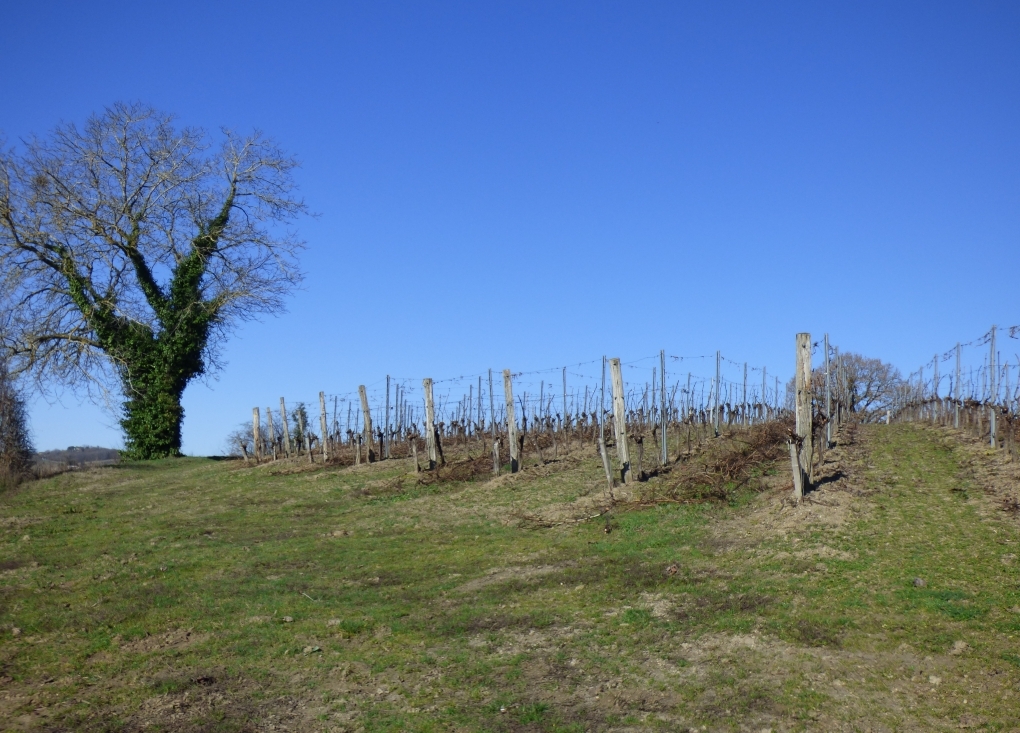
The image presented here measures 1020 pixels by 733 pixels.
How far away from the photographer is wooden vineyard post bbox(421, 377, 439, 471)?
2120 centimetres

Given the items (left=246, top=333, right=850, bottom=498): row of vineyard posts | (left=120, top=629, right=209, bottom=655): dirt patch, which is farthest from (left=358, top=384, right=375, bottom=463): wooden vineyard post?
(left=120, top=629, right=209, bottom=655): dirt patch

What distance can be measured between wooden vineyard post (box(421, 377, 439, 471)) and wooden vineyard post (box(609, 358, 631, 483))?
230 inches

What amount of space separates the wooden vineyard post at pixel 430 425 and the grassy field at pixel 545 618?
4.89 metres

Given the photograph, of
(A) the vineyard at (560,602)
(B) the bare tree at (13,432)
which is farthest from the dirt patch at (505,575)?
(B) the bare tree at (13,432)

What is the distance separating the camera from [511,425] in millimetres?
19547

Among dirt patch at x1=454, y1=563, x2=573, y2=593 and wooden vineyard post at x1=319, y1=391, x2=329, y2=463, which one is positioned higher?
wooden vineyard post at x1=319, y1=391, x2=329, y2=463

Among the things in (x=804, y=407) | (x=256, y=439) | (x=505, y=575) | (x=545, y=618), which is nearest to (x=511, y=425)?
(x=804, y=407)

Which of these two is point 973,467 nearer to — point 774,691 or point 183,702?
point 774,691

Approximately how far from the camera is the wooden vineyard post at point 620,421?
53.4ft

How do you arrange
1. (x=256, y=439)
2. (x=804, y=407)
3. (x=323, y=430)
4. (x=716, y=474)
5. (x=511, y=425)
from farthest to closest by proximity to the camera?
(x=256, y=439) → (x=323, y=430) → (x=511, y=425) → (x=716, y=474) → (x=804, y=407)

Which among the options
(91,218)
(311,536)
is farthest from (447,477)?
(91,218)

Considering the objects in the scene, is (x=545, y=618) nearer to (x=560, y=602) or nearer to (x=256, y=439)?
(x=560, y=602)

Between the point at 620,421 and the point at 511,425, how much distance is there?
371 centimetres

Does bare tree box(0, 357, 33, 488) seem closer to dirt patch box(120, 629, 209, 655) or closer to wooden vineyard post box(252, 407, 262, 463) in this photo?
wooden vineyard post box(252, 407, 262, 463)
